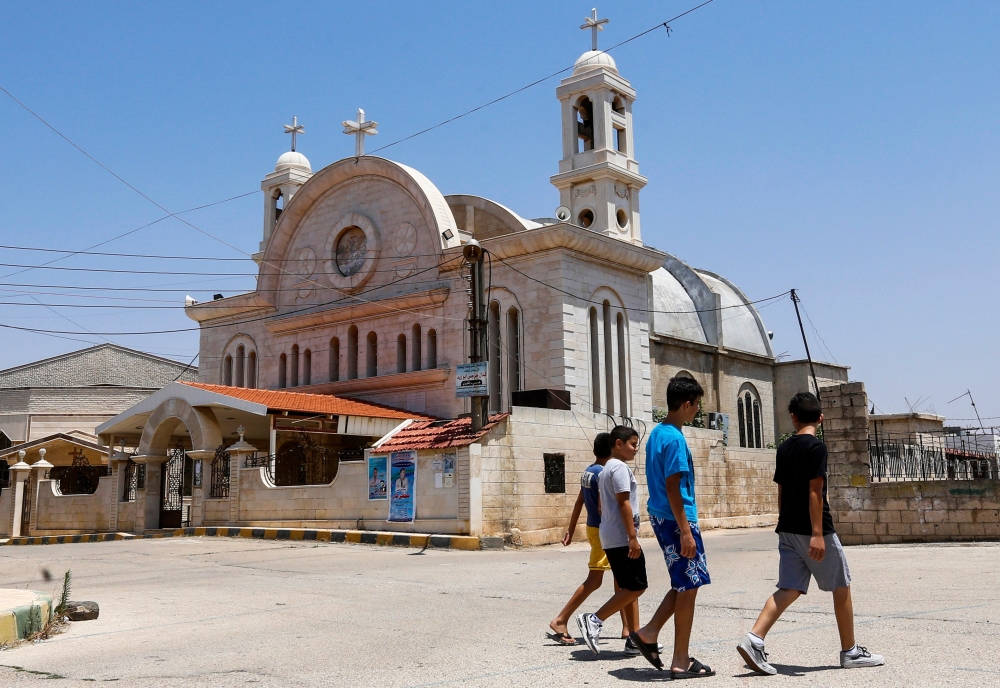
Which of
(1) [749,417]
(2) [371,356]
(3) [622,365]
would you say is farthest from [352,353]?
(1) [749,417]

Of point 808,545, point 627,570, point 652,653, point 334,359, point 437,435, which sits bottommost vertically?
point 652,653

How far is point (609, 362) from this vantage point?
2561 cm

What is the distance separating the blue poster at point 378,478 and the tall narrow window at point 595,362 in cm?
731

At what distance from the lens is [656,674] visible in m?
5.65

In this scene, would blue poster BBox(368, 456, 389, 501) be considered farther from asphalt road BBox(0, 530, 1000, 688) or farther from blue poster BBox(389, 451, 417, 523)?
asphalt road BBox(0, 530, 1000, 688)

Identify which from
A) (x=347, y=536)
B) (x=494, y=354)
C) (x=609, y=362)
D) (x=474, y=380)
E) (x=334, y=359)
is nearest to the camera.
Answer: (x=347, y=536)

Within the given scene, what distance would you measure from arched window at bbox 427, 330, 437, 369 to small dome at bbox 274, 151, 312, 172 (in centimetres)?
1130

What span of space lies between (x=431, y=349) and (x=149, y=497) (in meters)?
8.43

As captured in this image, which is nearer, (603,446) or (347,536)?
(603,446)

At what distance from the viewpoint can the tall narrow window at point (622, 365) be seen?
1017 inches

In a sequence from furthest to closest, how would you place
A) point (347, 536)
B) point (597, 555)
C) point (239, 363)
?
point (239, 363), point (347, 536), point (597, 555)

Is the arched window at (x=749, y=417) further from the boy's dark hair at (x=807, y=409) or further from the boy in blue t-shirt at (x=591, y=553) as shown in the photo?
the boy's dark hair at (x=807, y=409)

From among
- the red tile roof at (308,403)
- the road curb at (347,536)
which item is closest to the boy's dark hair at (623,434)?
the road curb at (347,536)

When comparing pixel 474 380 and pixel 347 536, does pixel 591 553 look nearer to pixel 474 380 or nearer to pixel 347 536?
pixel 474 380
